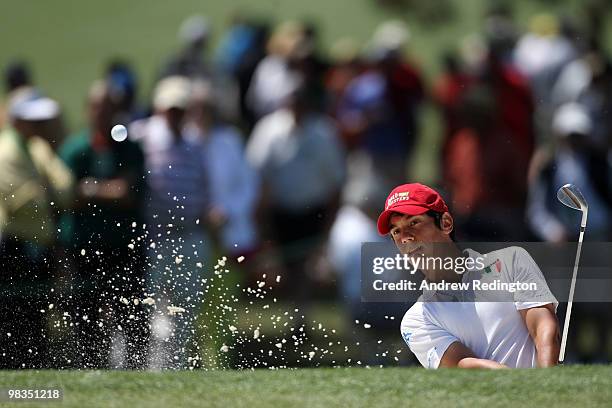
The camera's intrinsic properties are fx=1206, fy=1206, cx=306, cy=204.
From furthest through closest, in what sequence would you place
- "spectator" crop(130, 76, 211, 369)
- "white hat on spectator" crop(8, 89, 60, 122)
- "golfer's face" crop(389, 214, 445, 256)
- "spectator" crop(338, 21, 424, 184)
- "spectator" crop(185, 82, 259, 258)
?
"spectator" crop(338, 21, 424, 184) → "spectator" crop(185, 82, 259, 258) → "white hat on spectator" crop(8, 89, 60, 122) → "spectator" crop(130, 76, 211, 369) → "golfer's face" crop(389, 214, 445, 256)

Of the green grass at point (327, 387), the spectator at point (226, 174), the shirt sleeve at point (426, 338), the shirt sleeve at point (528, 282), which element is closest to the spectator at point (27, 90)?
the spectator at point (226, 174)

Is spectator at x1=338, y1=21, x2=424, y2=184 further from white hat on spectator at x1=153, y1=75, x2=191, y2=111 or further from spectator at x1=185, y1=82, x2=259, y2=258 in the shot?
white hat on spectator at x1=153, y1=75, x2=191, y2=111

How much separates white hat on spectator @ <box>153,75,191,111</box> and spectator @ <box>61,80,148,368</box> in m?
0.19

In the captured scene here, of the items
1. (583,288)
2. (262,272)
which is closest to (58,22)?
(262,272)

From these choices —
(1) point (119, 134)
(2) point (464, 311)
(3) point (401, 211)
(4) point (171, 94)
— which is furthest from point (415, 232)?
(4) point (171, 94)

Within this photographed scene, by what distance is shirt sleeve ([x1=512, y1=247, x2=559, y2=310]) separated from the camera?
2.63 metres

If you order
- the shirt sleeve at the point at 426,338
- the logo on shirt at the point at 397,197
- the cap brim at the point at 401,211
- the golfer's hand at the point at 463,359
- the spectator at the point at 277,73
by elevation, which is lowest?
the golfer's hand at the point at 463,359

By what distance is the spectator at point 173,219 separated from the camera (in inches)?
180

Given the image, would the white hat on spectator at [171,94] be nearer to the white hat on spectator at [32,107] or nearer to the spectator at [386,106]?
the white hat on spectator at [32,107]

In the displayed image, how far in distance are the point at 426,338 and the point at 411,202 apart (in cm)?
32

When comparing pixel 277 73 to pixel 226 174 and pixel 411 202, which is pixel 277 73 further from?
pixel 411 202

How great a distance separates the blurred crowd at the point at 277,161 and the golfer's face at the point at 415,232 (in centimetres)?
206

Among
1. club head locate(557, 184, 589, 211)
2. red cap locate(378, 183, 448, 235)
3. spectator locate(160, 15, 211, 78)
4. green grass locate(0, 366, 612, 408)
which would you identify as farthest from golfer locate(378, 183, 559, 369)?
spectator locate(160, 15, 211, 78)

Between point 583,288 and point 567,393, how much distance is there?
1458mm
